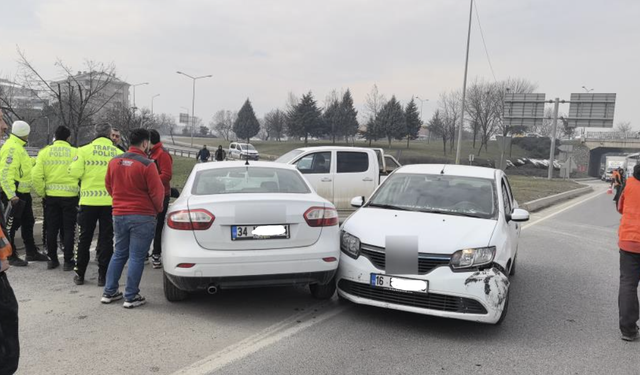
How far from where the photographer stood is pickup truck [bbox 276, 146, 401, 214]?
10.9m

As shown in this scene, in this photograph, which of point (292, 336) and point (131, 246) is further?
point (131, 246)

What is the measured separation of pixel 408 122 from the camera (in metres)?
69.2

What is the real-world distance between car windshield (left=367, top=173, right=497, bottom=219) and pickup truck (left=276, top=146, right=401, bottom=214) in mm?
4738

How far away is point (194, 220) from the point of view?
4.50m

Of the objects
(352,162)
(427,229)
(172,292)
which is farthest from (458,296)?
(352,162)

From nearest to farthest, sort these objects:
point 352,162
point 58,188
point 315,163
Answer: point 58,188
point 315,163
point 352,162

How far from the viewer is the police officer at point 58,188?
614 centimetres

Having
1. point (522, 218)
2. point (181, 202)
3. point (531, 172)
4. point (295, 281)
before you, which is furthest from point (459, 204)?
point (531, 172)

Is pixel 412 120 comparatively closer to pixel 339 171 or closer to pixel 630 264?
pixel 339 171

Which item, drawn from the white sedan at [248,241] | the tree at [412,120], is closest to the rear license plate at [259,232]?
the white sedan at [248,241]

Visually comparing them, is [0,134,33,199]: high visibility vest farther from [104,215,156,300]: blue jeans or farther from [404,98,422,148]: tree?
[404,98,422,148]: tree

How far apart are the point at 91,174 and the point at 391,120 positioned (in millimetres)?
62599

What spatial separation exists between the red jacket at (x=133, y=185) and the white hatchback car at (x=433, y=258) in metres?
2.06

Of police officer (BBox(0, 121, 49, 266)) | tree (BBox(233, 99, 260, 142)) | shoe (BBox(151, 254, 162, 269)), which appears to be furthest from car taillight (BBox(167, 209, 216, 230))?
tree (BBox(233, 99, 260, 142))
